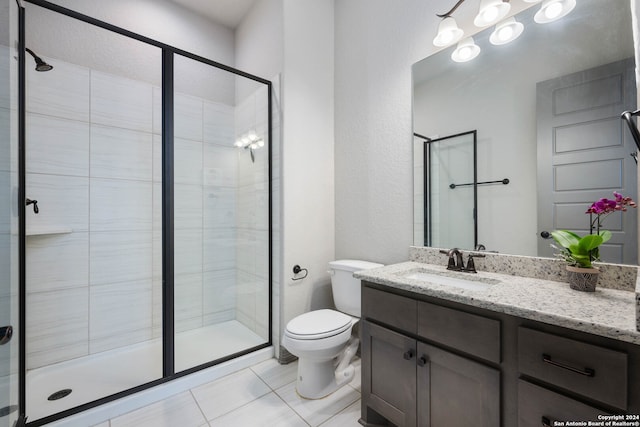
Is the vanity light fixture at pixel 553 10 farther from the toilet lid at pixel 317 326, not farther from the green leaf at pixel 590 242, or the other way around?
the toilet lid at pixel 317 326

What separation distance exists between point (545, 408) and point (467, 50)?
5.67ft

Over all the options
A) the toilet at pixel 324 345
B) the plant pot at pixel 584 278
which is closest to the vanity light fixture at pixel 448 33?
the plant pot at pixel 584 278

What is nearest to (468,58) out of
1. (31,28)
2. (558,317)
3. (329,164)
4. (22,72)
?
(329,164)

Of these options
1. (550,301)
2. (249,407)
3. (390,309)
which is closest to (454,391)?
(390,309)

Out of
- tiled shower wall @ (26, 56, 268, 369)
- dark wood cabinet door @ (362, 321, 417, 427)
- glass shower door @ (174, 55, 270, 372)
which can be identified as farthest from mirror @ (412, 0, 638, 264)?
tiled shower wall @ (26, 56, 268, 369)

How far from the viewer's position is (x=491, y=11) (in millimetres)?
1414

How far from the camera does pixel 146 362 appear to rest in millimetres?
1991

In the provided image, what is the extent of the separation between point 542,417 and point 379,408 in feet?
2.43

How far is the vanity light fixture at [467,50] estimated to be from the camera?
1.57m

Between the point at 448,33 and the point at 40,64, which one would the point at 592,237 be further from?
the point at 40,64

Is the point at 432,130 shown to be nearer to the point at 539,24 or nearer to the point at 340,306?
the point at 539,24

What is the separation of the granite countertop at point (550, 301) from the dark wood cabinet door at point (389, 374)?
0.27 m

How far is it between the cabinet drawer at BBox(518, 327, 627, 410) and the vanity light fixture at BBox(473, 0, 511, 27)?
1.52 metres

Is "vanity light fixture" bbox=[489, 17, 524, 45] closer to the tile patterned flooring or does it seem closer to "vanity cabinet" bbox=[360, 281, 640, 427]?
"vanity cabinet" bbox=[360, 281, 640, 427]
